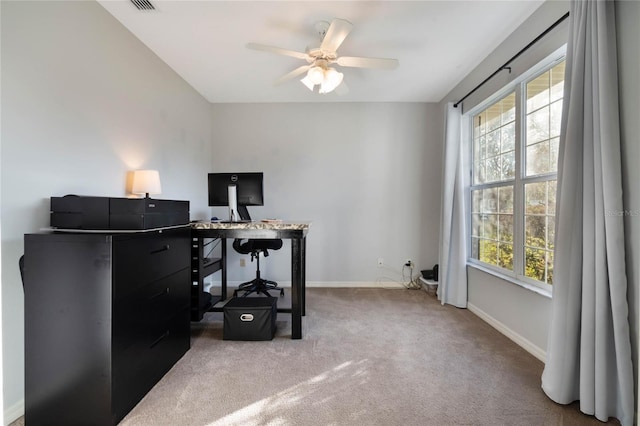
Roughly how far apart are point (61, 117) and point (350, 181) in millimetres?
2980

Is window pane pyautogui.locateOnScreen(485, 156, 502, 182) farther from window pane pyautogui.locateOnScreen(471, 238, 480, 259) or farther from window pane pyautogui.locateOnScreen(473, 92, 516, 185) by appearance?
window pane pyautogui.locateOnScreen(471, 238, 480, 259)

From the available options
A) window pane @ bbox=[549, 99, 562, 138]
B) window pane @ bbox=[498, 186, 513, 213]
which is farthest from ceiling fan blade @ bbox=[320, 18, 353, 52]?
window pane @ bbox=[498, 186, 513, 213]

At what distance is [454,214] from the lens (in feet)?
10.6

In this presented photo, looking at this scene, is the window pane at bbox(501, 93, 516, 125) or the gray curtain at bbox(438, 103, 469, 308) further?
the gray curtain at bbox(438, 103, 469, 308)

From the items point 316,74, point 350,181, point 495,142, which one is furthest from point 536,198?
point 350,181

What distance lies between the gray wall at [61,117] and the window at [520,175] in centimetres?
317

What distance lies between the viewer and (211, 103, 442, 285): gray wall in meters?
3.99

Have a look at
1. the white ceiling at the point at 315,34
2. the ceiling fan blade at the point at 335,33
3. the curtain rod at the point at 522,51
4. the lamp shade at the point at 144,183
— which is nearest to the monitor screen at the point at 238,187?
the lamp shade at the point at 144,183

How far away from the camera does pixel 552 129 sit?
214cm

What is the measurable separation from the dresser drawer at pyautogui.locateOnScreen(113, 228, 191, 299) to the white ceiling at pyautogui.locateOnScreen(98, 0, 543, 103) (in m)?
1.63

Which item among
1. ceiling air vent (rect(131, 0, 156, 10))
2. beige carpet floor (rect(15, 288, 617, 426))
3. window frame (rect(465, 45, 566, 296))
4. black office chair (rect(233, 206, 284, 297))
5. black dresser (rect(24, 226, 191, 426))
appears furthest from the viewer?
black office chair (rect(233, 206, 284, 297))

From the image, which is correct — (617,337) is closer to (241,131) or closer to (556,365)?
(556,365)

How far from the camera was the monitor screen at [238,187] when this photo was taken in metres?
2.83

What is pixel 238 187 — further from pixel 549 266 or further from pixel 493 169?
pixel 549 266
